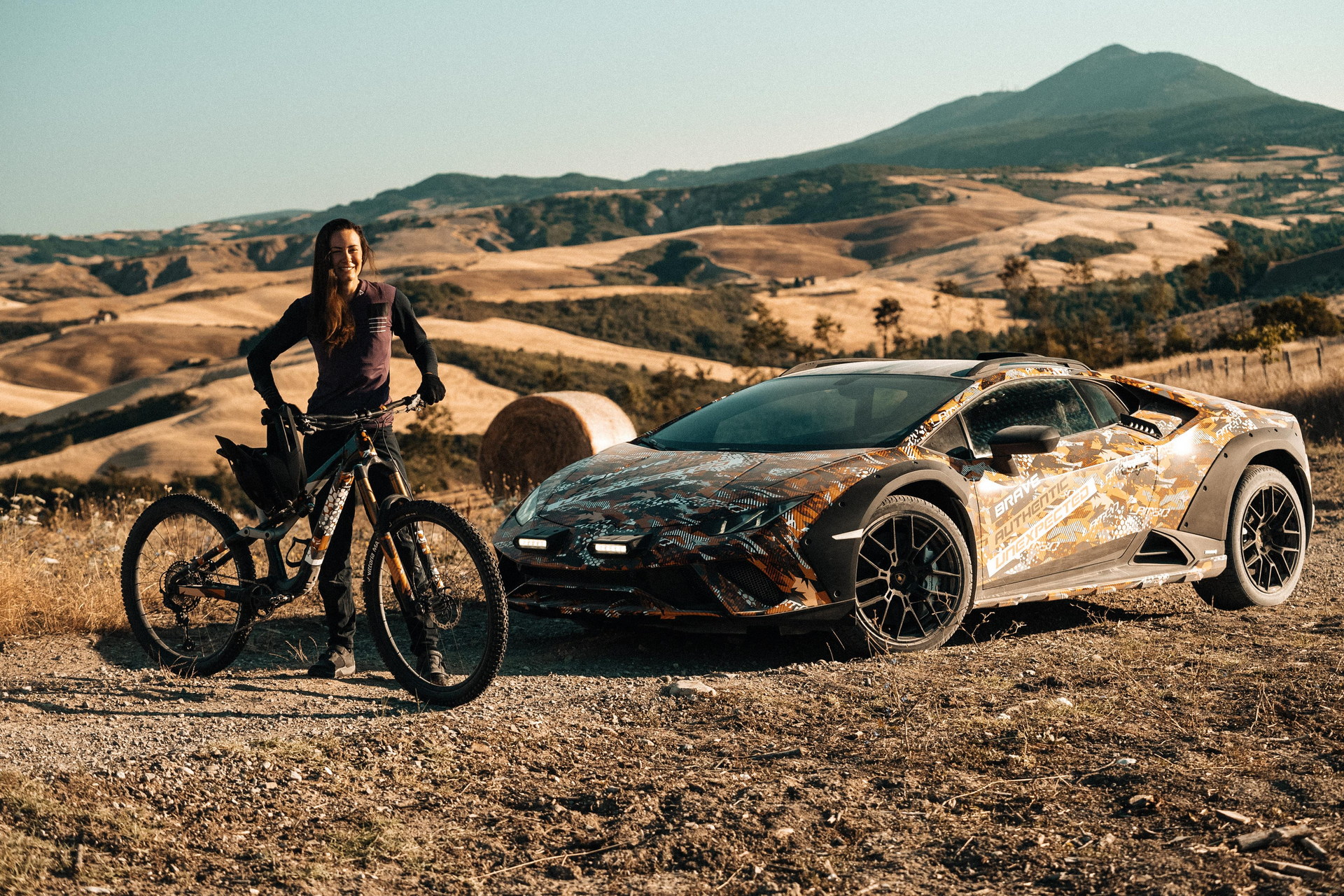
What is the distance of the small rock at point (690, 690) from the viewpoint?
5.16 meters

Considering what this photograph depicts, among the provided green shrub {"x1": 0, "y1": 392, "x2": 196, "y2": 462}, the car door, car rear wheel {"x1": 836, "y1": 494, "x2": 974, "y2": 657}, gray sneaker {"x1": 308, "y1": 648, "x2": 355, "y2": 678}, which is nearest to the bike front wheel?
gray sneaker {"x1": 308, "y1": 648, "x2": 355, "y2": 678}

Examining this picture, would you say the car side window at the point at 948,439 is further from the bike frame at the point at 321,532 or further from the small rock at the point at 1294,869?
the small rock at the point at 1294,869

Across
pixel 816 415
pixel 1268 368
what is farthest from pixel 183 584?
pixel 1268 368

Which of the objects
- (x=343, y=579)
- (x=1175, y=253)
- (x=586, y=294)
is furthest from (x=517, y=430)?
(x=1175, y=253)

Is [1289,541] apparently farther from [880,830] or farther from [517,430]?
[517,430]

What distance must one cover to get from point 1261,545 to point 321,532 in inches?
204

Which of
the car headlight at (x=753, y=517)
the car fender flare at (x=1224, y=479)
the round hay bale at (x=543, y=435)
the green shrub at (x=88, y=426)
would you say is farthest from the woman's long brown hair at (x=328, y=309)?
the green shrub at (x=88, y=426)

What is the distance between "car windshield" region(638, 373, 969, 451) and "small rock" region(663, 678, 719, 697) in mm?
1453

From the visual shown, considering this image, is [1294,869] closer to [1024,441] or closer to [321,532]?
[1024,441]

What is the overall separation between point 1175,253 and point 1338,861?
533 feet

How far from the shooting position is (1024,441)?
19.3ft

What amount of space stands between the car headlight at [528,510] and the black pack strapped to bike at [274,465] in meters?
1.15

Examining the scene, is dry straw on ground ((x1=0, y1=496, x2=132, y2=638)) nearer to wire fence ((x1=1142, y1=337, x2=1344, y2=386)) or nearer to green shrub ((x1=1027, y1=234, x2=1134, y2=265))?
wire fence ((x1=1142, y1=337, x2=1344, y2=386))

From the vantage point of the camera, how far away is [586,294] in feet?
411
